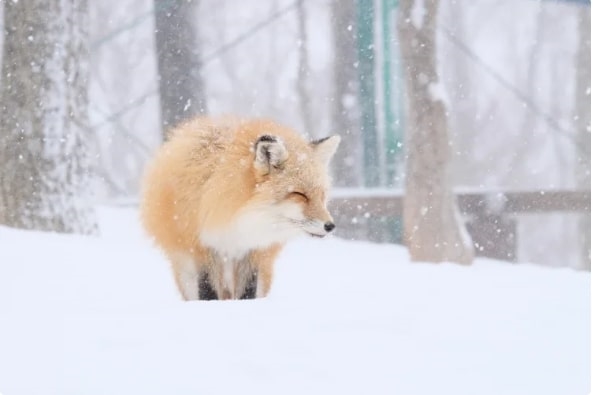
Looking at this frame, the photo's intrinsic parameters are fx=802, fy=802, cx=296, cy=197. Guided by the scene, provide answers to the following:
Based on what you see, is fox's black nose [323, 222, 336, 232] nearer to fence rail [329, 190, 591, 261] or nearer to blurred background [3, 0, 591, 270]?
blurred background [3, 0, 591, 270]

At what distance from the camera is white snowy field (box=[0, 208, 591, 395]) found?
218 centimetres

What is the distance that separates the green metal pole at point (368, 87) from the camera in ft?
19.0

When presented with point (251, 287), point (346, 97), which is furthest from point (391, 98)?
point (251, 287)

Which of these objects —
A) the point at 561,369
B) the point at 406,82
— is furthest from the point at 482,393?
the point at 406,82

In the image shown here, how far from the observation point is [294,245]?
13.7ft

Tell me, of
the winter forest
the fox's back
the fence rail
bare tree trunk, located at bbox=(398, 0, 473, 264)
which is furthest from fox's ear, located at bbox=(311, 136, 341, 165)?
the fence rail

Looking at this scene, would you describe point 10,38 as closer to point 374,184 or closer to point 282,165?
point 282,165

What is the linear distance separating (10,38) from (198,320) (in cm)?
188

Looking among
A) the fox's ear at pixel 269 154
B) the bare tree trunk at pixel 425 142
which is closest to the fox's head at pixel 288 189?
the fox's ear at pixel 269 154

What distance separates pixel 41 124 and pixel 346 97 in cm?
380

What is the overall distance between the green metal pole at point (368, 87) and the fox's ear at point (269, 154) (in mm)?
2926

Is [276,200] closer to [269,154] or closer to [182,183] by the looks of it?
[269,154]

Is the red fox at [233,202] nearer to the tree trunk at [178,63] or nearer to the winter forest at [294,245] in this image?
the winter forest at [294,245]

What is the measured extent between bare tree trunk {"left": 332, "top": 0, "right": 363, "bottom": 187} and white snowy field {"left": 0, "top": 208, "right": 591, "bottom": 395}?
312 cm
